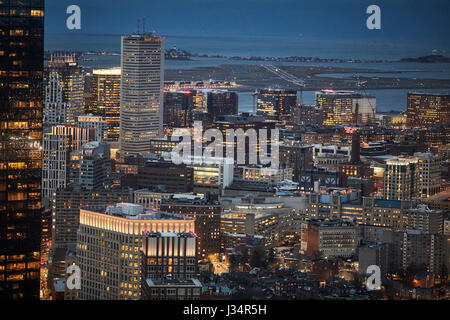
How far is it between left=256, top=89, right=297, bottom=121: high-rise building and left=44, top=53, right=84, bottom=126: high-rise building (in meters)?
6.96

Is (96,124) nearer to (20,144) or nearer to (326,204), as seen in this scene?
(326,204)

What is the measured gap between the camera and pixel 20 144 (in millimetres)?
10586

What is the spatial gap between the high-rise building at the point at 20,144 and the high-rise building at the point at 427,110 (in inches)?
917

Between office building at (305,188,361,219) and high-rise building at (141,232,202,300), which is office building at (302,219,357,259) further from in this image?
high-rise building at (141,232,202,300)

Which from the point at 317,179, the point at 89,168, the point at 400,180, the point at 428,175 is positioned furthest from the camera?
the point at 317,179

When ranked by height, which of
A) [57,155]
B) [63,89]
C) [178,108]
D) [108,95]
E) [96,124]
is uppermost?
[63,89]

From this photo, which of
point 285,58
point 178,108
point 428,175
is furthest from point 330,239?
point 285,58

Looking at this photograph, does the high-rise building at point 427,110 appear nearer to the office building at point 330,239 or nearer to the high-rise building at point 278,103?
the high-rise building at point 278,103

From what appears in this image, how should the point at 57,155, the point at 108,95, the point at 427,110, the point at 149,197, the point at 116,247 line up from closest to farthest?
the point at 116,247
the point at 149,197
the point at 57,155
the point at 108,95
the point at 427,110

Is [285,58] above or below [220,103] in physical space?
above

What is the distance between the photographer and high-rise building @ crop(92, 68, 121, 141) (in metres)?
31.8

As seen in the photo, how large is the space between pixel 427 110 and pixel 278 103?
538 cm
